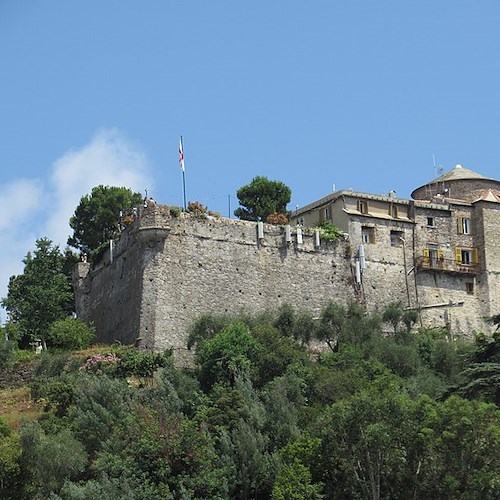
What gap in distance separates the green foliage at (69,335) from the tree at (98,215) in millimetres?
11418

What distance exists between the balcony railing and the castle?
5 cm

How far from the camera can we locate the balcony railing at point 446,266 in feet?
201

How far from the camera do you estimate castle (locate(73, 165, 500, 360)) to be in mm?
55594

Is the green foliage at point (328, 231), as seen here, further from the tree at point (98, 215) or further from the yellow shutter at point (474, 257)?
the tree at point (98, 215)

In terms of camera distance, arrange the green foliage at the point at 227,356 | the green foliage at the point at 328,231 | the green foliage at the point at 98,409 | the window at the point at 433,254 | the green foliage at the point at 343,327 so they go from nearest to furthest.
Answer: the green foliage at the point at 98,409, the green foliage at the point at 227,356, the green foliage at the point at 343,327, the green foliage at the point at 328,231, the window at the point at 433,254

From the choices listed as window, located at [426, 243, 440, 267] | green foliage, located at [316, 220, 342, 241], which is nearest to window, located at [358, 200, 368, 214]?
green foliage, located at [316, 220, 342, 241]

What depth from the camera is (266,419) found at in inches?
1710

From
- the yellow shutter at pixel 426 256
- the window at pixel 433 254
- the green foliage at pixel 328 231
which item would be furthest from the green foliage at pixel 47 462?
the window at pixel 433 254

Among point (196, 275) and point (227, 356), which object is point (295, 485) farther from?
point (196, 275)

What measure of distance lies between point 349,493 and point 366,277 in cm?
2245

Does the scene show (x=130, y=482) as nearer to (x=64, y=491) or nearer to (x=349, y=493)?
(x=64, y=491)

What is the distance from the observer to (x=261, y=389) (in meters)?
48.9

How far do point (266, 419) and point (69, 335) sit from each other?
15263mm

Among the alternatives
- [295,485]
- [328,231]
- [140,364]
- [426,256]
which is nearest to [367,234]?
[328,231]
